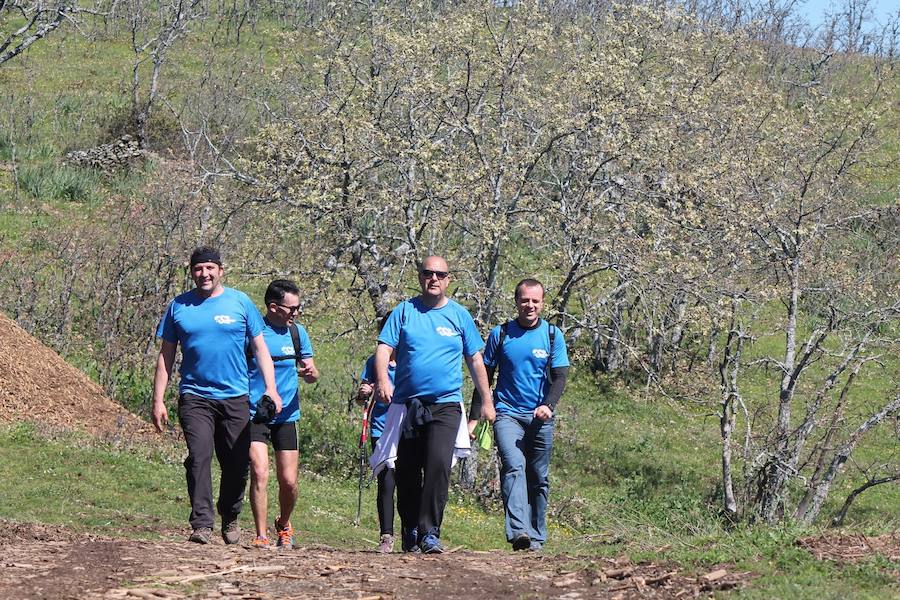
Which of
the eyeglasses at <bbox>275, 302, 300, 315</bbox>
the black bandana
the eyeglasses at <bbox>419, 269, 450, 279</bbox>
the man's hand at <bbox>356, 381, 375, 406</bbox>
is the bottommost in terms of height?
the man's hand at <bbox>356, 381, 375, 406</bbox>

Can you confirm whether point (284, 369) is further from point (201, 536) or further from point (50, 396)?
point (50, 396)

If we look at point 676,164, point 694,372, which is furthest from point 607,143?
point 694,372

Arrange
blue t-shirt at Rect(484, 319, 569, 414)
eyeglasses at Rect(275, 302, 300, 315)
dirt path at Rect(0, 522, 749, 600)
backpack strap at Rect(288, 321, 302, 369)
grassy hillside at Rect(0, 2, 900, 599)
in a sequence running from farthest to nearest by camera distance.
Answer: backpack strap at Rect(288, 321, 302, 369) < eyeglasses at Rect(275, 302, 300, 315) < blue t-shirt at Rect(484, 319, 569, 414) < grassy hillside at Rect(0, 2, 900, 599) < dirt path at Rect(0, 522, 749, 600)

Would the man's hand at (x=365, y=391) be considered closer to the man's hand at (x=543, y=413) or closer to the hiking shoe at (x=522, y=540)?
the man's hand at (x=543, y=413)

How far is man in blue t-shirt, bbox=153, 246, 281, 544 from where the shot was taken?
754 centimetres

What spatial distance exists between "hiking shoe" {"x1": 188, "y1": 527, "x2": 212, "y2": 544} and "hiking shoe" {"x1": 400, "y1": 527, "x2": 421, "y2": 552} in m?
1.27

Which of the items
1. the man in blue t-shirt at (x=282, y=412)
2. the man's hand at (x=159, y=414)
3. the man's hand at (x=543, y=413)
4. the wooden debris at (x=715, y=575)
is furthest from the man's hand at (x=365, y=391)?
the wooden debris at (x=715, y=575)

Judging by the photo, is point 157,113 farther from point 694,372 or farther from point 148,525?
point 148,525

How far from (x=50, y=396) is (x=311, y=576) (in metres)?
9.39

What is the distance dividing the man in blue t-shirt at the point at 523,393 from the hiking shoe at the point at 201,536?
6.18 feet

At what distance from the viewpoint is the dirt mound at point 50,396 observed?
1424cm

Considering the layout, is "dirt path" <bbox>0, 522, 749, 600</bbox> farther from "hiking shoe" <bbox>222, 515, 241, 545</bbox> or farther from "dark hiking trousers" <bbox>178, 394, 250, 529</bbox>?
"hiking shoe" <bbox>222, 515, 241, 545</bbox>

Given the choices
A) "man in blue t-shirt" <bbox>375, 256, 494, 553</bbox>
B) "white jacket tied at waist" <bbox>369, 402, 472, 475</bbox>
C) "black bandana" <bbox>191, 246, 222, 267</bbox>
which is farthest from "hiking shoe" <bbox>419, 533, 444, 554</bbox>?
"black bandana" <bbox>191, 246, 222, 267</bbox>

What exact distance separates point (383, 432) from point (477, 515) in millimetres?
7637
